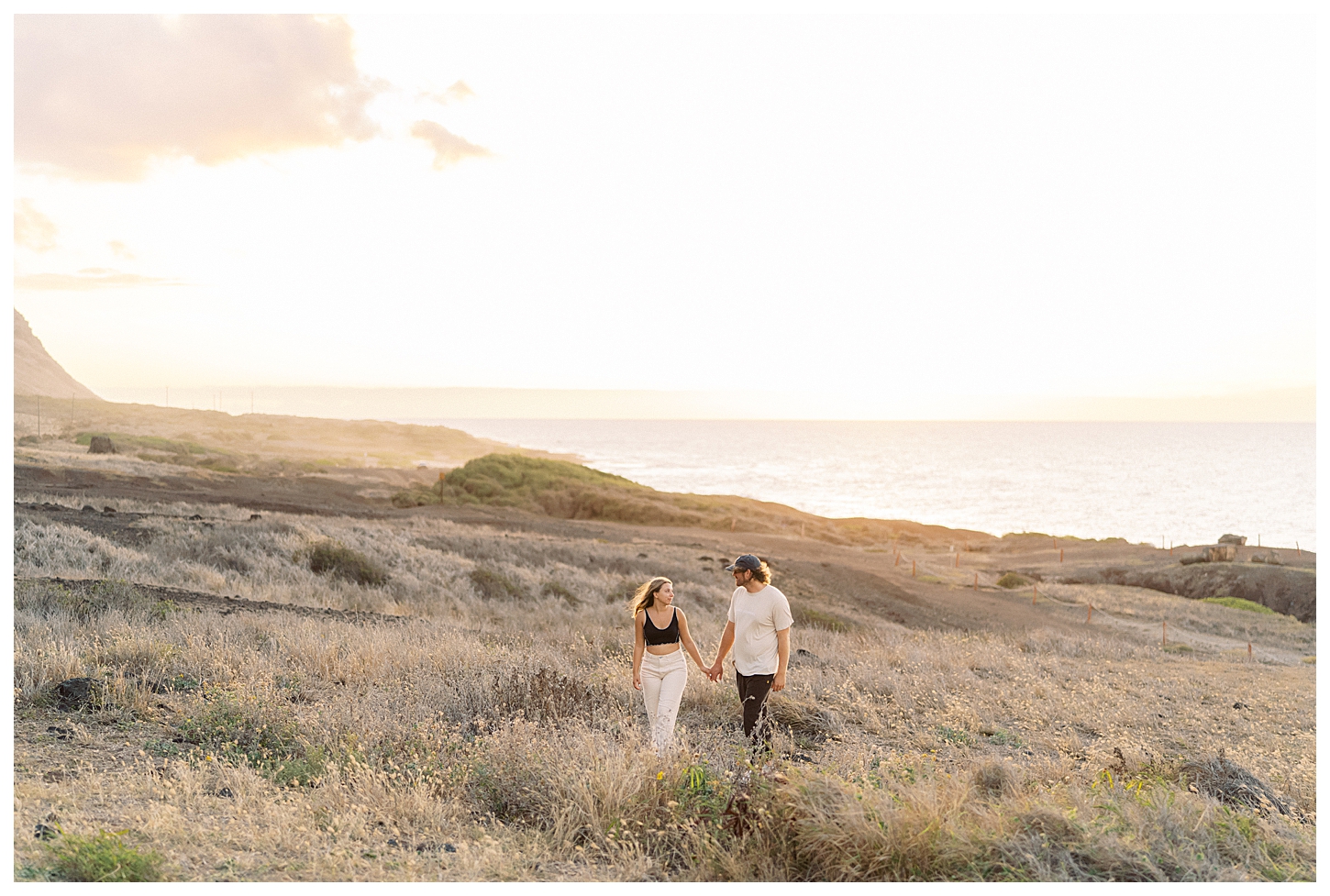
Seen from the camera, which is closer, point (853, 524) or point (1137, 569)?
point (1137, 569)

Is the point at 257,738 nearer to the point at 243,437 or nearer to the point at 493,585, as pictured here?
the point at 493,585

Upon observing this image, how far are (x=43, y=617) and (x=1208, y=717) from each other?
1563 centimetres

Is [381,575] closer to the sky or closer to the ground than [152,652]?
closer to the ground

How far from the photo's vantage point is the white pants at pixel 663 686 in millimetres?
6812

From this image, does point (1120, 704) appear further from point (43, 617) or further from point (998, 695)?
point (43, 617)

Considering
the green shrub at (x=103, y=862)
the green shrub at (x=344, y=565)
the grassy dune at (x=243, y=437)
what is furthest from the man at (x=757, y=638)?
the grassy dune at (x=243, y=437)

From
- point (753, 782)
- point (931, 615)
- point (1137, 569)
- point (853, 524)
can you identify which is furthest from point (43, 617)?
point (853, 524)

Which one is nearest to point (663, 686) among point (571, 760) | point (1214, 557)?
point (571, 760)

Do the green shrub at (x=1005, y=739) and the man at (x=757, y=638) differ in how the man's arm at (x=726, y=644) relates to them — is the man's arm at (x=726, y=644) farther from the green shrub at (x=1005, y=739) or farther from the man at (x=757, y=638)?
the green shrub at (x=1005, y=739)

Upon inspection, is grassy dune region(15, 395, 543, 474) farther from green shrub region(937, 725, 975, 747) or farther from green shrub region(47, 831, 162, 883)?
green shrub region(47, 831, 162, 883)

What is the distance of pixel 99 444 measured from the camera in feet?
176

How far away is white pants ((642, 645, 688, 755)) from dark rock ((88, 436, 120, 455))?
56754mm

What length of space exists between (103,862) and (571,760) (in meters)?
2.67

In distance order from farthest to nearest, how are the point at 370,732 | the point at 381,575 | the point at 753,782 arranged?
the point at 381,575 < the point at 370,732 < the point at 753,782
